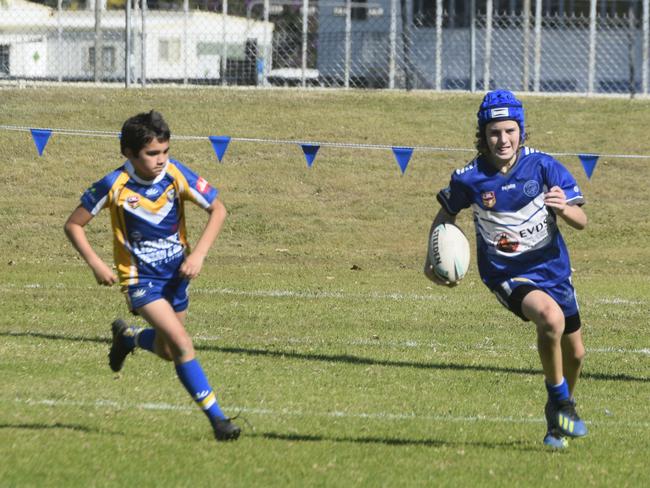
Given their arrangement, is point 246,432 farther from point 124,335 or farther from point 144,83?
point 144,83

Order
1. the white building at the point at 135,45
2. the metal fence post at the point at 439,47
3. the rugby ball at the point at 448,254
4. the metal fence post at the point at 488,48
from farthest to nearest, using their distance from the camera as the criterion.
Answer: the white building at the point at 135,45
the metal fence post at the point at 488,48
the metal fence post at the point at 439,47
the rugby ball at the point at 448,254

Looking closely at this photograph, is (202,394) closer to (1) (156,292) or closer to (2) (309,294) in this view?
(1) (156,292)

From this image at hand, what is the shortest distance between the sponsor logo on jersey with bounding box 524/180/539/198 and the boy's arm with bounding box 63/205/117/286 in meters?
2.24

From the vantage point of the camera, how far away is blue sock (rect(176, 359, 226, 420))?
22.4 ft

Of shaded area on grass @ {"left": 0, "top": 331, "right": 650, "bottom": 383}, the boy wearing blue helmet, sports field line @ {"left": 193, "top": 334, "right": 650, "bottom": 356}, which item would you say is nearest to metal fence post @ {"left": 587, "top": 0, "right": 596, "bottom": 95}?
sports field line @ {"left": 193, "top": 334, "right": 650, "bottom": 356}

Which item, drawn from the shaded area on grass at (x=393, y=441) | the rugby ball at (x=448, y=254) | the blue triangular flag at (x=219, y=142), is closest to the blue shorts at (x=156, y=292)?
the shaded area on grass at (x=393, y=441)

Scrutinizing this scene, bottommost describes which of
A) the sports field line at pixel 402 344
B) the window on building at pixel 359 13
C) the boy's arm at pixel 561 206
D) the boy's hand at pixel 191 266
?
the sports field line at pixel 402 344

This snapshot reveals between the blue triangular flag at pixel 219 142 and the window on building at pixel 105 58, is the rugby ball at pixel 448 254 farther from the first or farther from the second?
the window on building at pixel 105 58

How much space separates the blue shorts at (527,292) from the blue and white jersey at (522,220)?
0.03m

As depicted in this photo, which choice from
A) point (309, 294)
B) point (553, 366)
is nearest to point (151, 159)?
point (553, 366)

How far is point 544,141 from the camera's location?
79.9ft

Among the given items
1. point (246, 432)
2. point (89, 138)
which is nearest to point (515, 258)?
point (246, 432)

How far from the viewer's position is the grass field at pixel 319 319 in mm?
6578

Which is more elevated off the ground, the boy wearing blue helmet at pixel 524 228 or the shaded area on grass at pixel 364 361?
the boy wearing blue helmet at pixel 524 228
